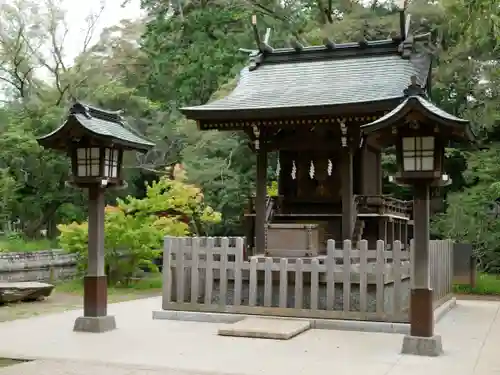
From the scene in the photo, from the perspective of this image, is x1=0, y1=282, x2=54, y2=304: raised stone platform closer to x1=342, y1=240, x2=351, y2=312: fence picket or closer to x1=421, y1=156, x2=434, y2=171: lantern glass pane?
x1=342, y1=240, x2=351, y2=312: fence picket

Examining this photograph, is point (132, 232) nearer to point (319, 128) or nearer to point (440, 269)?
point (319, 128)

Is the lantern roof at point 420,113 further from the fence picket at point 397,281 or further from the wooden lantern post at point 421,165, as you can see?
the fence picket at point 397,281

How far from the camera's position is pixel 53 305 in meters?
13.1

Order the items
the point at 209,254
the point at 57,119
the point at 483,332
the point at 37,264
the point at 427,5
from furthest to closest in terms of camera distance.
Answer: the point at 57,119 < the point at 427,5 < the point at 37,264 < the point at 209,254 < the point at 483,332

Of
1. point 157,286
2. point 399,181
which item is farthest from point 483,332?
point 157,286

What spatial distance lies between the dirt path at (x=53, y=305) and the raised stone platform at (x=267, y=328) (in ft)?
14.2

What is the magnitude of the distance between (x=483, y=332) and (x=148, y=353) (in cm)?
543

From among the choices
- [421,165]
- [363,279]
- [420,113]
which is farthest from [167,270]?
[420,113]

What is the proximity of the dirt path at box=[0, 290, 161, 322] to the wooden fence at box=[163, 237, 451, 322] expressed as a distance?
9.50ft

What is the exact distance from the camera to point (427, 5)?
20938mm

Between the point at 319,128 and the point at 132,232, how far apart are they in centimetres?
595

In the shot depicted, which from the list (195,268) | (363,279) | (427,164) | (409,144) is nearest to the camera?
(427,164)

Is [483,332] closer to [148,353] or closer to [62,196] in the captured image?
[148,353]

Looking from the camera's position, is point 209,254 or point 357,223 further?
point 357,223
